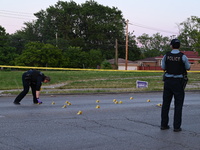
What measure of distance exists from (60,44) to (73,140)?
73437 millimetres

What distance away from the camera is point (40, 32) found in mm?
95000

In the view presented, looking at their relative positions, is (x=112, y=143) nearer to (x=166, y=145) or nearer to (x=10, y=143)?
(x=166, y=145)

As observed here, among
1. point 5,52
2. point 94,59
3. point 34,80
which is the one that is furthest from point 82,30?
point 34,80

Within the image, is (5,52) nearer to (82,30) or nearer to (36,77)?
(82,30)

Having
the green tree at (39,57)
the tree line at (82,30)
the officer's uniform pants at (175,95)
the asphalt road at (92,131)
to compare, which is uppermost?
the tree line at (82,30)

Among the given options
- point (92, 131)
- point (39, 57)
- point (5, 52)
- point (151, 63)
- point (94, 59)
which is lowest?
point (92, 131)

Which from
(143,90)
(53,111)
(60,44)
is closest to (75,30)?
(60,44)

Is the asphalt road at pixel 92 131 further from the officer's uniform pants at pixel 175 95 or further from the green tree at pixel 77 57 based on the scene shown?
the green tree at pixel 77 57

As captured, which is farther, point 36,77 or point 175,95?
point 36,77

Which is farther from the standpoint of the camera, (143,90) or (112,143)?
(143,90)

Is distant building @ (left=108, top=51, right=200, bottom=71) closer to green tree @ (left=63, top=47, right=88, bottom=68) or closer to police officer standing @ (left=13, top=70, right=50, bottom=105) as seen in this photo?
green tree @ (left=63, top=47, right=88, bottom=68)

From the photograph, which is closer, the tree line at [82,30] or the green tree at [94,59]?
the green tree at [94,59]

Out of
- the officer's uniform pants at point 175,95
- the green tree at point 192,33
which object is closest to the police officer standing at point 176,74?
the officer's uniform pants at point 175,95

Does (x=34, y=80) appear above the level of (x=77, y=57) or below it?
below
